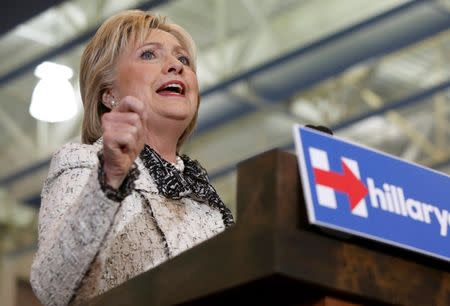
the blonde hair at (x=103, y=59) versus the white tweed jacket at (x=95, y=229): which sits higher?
the blonde hair at (x=103, y=59)

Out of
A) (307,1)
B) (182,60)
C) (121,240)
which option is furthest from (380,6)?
(121,240)

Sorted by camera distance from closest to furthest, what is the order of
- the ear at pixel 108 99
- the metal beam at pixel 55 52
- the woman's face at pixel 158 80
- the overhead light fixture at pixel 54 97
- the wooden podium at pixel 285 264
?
the wooden podium at pixel 285 264, the woman's face at pixel 158 80, the ear at pixel 108 99, the overhead light fixture at pixel 54 97, the metal beam at pixel 55 52

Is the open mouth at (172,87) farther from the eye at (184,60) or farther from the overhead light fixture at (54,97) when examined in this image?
the overhead light fixture at (54,97)

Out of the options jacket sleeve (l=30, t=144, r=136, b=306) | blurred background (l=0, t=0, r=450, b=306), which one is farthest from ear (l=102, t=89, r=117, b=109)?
blurred background (l=0, t=0, r=450, b=306)

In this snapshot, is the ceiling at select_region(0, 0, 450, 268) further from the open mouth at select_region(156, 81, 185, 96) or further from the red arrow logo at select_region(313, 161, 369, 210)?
the red arrow logo at select_region(313, 161, 369, 210)

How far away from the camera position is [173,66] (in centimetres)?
213

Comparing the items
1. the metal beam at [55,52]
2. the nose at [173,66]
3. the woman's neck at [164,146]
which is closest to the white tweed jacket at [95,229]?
the woman's neck at [164,146]

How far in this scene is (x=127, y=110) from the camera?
1447 mm

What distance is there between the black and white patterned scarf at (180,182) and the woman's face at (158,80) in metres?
0.10

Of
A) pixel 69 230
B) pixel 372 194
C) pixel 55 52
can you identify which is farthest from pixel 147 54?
pixel 55 52

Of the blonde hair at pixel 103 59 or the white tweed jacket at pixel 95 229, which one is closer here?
the white tweed jacket at pixel 95 229

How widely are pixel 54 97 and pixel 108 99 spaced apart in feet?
13.8

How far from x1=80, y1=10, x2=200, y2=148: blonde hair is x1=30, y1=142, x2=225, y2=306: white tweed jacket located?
0.29 meters

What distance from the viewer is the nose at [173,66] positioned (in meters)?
2.12
